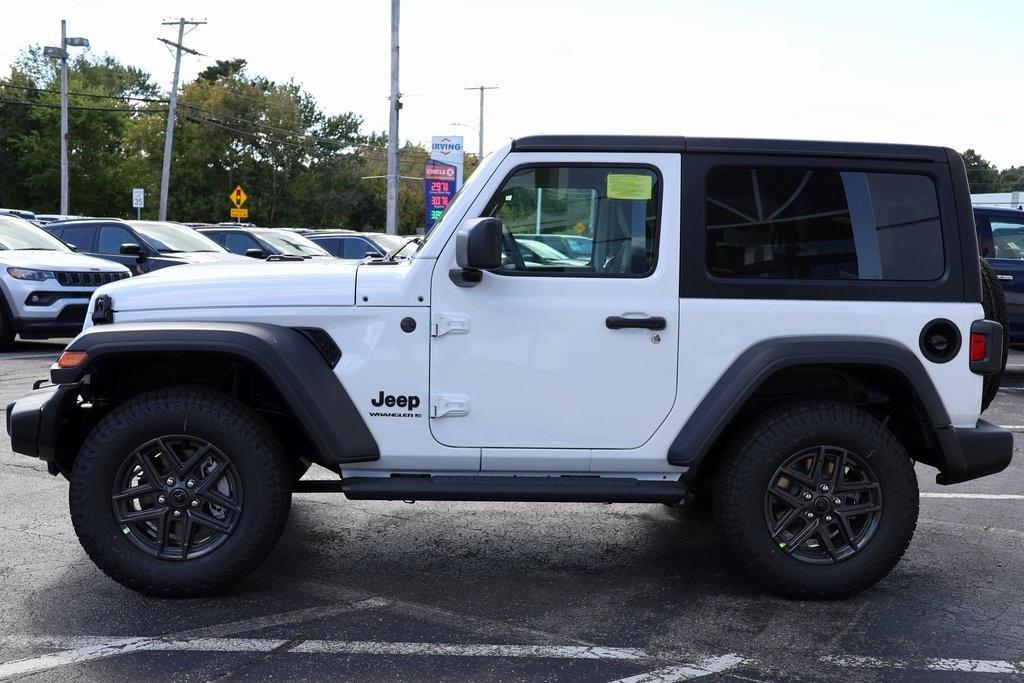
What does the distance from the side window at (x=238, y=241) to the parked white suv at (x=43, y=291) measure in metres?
4.79

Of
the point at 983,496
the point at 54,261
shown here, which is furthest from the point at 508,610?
the point at 54,261

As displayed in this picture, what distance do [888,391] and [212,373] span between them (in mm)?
2979

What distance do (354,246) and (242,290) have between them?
16.8m

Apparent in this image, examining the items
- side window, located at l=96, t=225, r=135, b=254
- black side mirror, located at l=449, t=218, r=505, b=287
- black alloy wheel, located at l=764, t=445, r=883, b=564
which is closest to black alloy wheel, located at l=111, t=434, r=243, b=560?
black side mirror, located at l=449, t=218, r=505, b=287

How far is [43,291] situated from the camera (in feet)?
42.1

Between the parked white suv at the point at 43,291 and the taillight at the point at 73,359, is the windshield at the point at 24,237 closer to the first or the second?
the parked white suv at the point at 43,291

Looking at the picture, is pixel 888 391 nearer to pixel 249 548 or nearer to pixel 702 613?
pixel 702 613

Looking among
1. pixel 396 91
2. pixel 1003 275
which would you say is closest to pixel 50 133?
pixel 396 91

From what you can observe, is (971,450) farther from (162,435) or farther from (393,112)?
(393,112)

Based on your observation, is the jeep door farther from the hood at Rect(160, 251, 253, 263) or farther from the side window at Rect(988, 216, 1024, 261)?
the hood at Rect(160, 251, 253, 263)

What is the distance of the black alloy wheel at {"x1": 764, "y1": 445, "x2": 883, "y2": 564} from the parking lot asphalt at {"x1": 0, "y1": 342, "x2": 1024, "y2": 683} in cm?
26

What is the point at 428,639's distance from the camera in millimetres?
4078

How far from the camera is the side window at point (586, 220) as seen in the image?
4.50m

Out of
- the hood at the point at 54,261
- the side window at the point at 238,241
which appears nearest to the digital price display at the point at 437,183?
the side window at the point at 238,241
